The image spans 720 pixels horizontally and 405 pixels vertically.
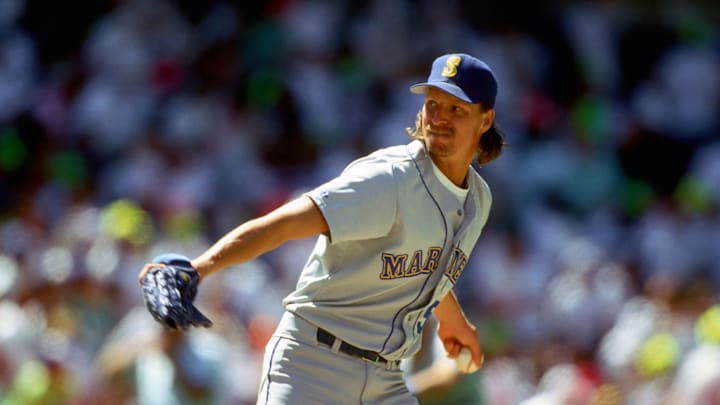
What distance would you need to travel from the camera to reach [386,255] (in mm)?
4117

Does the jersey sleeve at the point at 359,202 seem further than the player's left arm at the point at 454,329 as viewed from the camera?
No

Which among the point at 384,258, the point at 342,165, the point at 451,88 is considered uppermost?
the point at 451,88

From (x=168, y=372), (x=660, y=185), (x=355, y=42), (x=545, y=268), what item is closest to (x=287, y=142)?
(x=355, y=42)

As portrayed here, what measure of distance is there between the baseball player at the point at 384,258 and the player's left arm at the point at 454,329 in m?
0.23

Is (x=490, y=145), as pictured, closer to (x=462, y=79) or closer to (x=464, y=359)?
(x=462, y=79)

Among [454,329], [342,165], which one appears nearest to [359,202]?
[454,329]

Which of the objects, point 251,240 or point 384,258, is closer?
point 251,240

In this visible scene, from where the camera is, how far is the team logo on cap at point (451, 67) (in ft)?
13.9

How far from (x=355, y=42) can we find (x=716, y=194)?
3.12m

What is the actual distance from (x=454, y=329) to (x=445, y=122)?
0.80 metres

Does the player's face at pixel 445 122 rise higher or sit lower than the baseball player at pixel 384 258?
higher

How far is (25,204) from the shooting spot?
964 cm

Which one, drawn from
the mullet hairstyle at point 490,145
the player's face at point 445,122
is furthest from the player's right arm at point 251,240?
the mullet hairstyle at point 490,145

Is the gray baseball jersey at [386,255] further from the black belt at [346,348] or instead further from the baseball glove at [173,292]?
the baseball glove at [173,292]
